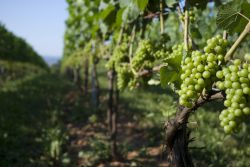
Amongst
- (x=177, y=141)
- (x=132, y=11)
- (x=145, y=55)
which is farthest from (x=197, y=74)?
(x=145, y=55)

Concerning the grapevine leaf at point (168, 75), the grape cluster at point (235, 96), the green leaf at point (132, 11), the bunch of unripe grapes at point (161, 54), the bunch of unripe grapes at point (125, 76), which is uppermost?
the green leaf at point (132, 11)

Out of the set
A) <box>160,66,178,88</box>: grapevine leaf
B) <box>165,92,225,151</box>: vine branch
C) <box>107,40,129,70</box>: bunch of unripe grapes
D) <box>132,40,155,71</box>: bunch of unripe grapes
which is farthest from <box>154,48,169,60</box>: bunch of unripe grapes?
<box>107,40,129,70</box>: bunch of unripe grapes

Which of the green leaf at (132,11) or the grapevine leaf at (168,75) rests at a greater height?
the green leaf at (132,11)

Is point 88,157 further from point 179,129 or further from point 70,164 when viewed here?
point 179,129

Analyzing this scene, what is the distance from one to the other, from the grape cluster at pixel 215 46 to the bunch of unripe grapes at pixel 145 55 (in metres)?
1.31

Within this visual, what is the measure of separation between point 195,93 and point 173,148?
616 millimetres

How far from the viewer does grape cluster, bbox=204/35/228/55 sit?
165 cm

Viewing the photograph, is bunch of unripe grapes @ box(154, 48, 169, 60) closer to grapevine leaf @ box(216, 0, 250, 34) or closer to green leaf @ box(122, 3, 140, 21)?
green leaf @ box(122, 3, 140, 21)

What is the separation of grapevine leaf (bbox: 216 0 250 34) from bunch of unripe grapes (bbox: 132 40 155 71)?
1.20 m

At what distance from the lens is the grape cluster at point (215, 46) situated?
5.43 feet

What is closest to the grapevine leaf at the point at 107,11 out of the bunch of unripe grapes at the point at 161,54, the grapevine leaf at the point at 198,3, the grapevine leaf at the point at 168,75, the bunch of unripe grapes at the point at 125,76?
the bunch of unripe grapes at the point at 125,76

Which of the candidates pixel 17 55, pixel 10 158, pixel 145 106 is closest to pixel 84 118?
pixel 145 106

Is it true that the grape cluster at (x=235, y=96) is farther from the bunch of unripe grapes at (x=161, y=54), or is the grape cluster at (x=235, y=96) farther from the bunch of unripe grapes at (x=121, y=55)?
the bunch of unripe grapes at (x=121, y=55)

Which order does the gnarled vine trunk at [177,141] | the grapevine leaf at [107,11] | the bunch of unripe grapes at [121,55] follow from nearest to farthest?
the gnarled vine trunk at [177,141]
the grapevine leaf at [107,11]
the bunch of unripe grapes at [121,55]
